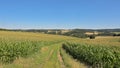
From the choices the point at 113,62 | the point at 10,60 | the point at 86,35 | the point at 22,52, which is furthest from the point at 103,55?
the point at 86,35

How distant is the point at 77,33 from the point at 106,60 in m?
119

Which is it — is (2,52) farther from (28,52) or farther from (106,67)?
(106,67)

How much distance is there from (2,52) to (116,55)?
10.4m

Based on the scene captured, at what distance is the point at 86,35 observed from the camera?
130 metres

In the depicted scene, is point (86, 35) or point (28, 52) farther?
point (86, 35)

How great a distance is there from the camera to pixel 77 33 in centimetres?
13788

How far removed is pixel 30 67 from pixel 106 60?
617 cm

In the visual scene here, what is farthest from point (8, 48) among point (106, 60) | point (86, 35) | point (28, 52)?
point (86, 35)

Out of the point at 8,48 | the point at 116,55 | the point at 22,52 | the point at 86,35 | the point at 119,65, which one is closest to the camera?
the point at 119,65

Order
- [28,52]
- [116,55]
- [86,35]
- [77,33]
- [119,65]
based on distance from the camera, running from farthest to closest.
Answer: [77,33] → [86,35] → [28,52] → [116,55] → [119,65]

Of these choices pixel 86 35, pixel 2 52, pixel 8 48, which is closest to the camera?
pixel 2 52

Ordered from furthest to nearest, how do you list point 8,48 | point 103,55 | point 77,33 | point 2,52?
point 77,33 < point 8,48 < point 2,52 < point 103,55

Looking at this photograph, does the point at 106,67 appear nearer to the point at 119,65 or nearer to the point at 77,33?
the point at 119,65

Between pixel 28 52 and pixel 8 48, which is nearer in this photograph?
pixel 8 48
